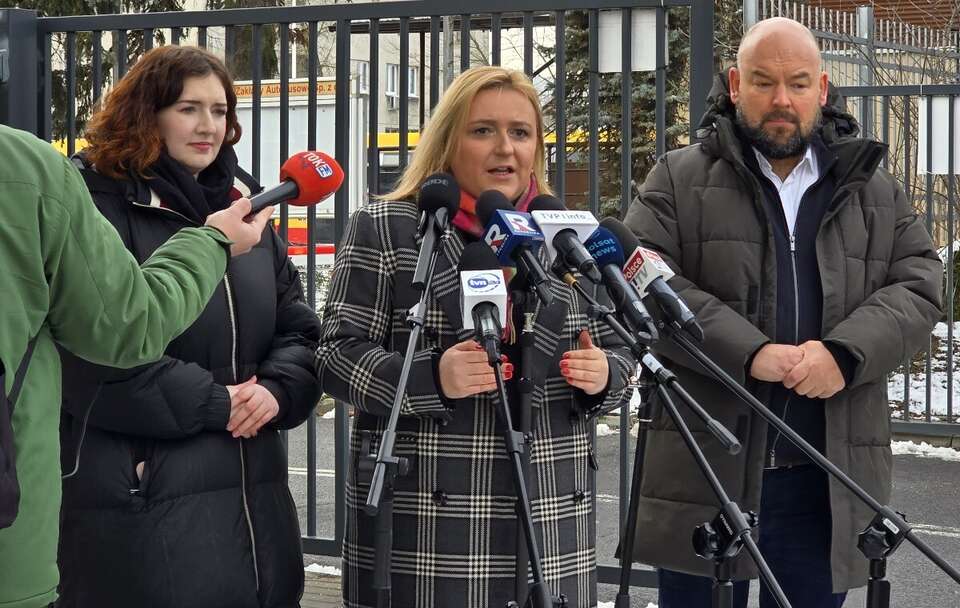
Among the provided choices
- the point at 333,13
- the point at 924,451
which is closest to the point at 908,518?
the point at 924,451

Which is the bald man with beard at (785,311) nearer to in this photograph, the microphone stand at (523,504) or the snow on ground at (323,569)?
the microphone stand at (523,504)

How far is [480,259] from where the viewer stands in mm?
2676

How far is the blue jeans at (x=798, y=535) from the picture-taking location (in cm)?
385

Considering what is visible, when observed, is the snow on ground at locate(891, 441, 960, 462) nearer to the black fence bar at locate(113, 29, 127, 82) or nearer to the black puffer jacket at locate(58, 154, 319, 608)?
the black fence bar at locate(113, 29, 127, 82)

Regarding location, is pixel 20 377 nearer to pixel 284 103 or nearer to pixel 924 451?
pixel 284 103

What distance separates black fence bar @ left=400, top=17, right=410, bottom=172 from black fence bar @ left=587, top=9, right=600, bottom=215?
729mm

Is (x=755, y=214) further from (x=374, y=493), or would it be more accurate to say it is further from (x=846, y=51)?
(x=846, y=51)

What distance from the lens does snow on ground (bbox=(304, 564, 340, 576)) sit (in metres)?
6.73

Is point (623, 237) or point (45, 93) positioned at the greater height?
point (45, 93)

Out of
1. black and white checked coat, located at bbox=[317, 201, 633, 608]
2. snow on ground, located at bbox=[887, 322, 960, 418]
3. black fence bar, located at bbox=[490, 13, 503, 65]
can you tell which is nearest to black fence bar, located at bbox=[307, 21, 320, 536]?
black fence bar, located at bbox=[490, 13, 503, 65]

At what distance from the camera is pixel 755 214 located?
3898 millimetres

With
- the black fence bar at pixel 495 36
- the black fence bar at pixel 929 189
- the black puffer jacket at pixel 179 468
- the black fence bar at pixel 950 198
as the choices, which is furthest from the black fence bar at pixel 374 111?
the black fence bar at pixel 950 198

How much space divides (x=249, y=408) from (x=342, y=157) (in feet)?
6.73

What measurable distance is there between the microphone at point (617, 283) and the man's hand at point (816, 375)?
3.73 ft
